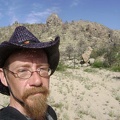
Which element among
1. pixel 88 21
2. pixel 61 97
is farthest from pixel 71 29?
pixel 61 97

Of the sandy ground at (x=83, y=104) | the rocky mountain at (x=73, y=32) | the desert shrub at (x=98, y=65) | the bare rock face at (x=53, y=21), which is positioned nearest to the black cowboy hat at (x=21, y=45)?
the sandy ground at (x=83, y=104)

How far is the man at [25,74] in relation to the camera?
1917 millimetres

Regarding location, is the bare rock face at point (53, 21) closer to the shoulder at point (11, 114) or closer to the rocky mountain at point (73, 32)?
the rocky mountain at point (73, 32)

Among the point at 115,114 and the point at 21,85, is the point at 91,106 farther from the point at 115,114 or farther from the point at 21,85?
the point at 21,85

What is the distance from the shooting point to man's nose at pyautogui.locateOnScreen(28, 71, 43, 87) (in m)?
1.94

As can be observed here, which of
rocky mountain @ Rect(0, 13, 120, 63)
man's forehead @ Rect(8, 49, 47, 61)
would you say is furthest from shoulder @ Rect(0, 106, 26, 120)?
rocky mountain @ Rect(0, 13, 120, 63)

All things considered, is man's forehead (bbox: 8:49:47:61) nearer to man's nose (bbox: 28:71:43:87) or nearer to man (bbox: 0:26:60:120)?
man (bbox: 0:26:60:120)

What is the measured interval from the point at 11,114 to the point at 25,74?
0.33m

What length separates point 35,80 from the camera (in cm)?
197

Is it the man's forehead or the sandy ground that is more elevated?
the man's forehead

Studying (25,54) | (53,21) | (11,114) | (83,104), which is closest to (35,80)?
(25,54)

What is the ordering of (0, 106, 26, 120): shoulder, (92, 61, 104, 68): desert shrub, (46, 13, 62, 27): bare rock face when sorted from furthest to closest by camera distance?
1. (46, 13, 62, 27): bare rock face
2. (92, 61, 104, 68): desert shrub
3. (0, 106, 26, 120): shoulder

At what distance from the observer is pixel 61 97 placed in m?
12.6

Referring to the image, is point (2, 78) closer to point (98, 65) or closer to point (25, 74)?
point (25, 74)
